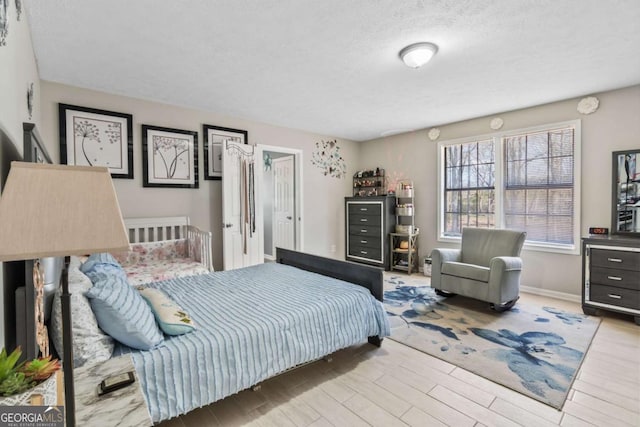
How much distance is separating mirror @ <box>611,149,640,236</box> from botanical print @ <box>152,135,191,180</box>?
16.4 feet

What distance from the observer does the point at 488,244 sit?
146 inches

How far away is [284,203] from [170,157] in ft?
7.66

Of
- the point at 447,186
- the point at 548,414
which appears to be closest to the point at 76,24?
the point at 548,414

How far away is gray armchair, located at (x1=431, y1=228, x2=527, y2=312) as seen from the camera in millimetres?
3152

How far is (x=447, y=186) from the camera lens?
4.92m

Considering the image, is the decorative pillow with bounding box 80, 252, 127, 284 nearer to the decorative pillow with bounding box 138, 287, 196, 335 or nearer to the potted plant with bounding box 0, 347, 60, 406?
the decorative pillow with bounding box 138, 287, 196, 335

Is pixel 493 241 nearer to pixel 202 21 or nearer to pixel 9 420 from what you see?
pixel 202 21

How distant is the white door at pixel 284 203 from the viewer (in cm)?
543

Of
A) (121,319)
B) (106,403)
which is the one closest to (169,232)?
(121,319)

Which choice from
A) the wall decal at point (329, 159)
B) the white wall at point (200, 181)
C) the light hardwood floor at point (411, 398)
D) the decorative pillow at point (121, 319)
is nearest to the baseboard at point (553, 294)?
the light hardwood floor at point (411, 398)

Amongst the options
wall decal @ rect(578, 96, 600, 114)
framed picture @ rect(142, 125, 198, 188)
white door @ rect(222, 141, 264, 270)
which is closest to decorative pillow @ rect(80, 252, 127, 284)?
framed picture @ rect(142, 125, 198, 188)

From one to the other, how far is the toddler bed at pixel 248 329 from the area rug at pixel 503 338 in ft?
2.07

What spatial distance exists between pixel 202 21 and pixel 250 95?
1405 millimetres

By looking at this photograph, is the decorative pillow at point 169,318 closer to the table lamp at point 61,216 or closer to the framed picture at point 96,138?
the table lamp at point 61,216
